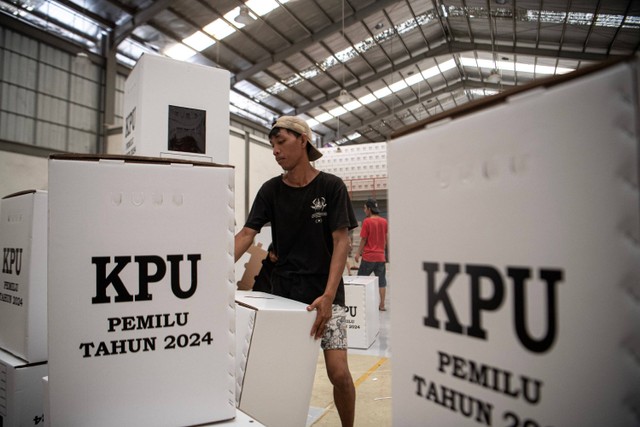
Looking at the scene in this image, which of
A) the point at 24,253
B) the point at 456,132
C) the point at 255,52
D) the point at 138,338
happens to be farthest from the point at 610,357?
the point at 255,52

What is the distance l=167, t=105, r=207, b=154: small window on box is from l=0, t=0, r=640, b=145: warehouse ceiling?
6062 millimetres

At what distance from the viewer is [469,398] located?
56 centimetres

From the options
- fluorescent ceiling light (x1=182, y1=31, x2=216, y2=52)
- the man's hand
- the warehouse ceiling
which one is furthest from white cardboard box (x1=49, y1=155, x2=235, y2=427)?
fluorescent ceiling light (x1=182, y1=31, x2=216, y2=52)

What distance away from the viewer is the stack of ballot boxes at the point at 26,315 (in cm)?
141

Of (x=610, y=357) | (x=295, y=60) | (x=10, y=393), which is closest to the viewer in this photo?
(x=610, y=357)

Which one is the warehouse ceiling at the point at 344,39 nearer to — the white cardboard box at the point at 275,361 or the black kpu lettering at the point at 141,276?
the white cardboard box at the point at 275,361

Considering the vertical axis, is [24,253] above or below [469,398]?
above

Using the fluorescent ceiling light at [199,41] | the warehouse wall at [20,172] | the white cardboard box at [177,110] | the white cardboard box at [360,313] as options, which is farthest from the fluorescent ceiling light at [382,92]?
the white cardboard box at [177,110]

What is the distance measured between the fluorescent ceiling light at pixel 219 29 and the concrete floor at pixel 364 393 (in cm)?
745

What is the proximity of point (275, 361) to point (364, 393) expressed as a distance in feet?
3.89

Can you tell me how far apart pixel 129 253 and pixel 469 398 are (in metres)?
0.70

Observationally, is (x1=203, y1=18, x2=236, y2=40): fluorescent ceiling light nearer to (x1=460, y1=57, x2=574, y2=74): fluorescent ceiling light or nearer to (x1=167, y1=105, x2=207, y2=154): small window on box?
(x1=167, y1=105, x2=207, y2=154): small window on box

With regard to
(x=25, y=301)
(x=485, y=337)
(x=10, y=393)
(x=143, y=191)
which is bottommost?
(x=10, y=393)

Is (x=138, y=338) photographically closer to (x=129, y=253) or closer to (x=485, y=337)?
(x=129, y=253)
